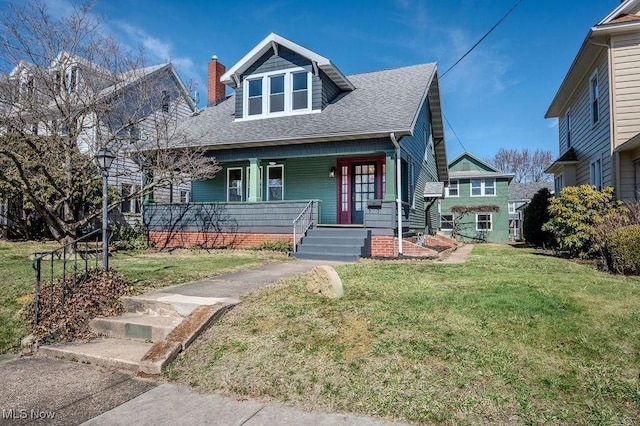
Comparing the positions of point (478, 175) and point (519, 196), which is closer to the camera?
point (478, 175)

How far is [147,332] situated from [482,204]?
30.7 meters

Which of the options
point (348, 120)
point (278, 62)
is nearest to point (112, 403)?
point (348, 120)

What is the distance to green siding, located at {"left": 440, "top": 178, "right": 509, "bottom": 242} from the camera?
30719 mm

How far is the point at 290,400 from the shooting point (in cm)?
339

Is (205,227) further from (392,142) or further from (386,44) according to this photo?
(386,44)

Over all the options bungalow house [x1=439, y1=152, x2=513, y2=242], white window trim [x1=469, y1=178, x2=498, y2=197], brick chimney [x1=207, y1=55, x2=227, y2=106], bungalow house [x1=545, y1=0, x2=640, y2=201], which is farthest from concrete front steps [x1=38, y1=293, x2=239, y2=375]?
white window trim [x1=469, y1=178, x2=498, y2=197]

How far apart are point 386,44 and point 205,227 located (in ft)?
36.5

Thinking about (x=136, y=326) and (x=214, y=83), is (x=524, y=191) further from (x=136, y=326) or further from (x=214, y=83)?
(x=136, y=326)

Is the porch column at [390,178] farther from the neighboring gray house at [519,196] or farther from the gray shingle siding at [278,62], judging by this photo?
the neighboring gray house at [519,196]

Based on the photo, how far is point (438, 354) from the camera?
3.78 m

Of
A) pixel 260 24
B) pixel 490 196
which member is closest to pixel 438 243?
pixel 260 24

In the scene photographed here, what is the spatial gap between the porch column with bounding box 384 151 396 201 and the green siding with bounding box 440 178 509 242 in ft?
70.0

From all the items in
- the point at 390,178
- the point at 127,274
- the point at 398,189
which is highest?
the point at 390,178

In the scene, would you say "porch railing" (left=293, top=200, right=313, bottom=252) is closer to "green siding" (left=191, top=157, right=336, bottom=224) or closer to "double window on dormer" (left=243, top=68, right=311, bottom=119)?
"green siding" (left=191, top=157, right=336, bottom=224)
